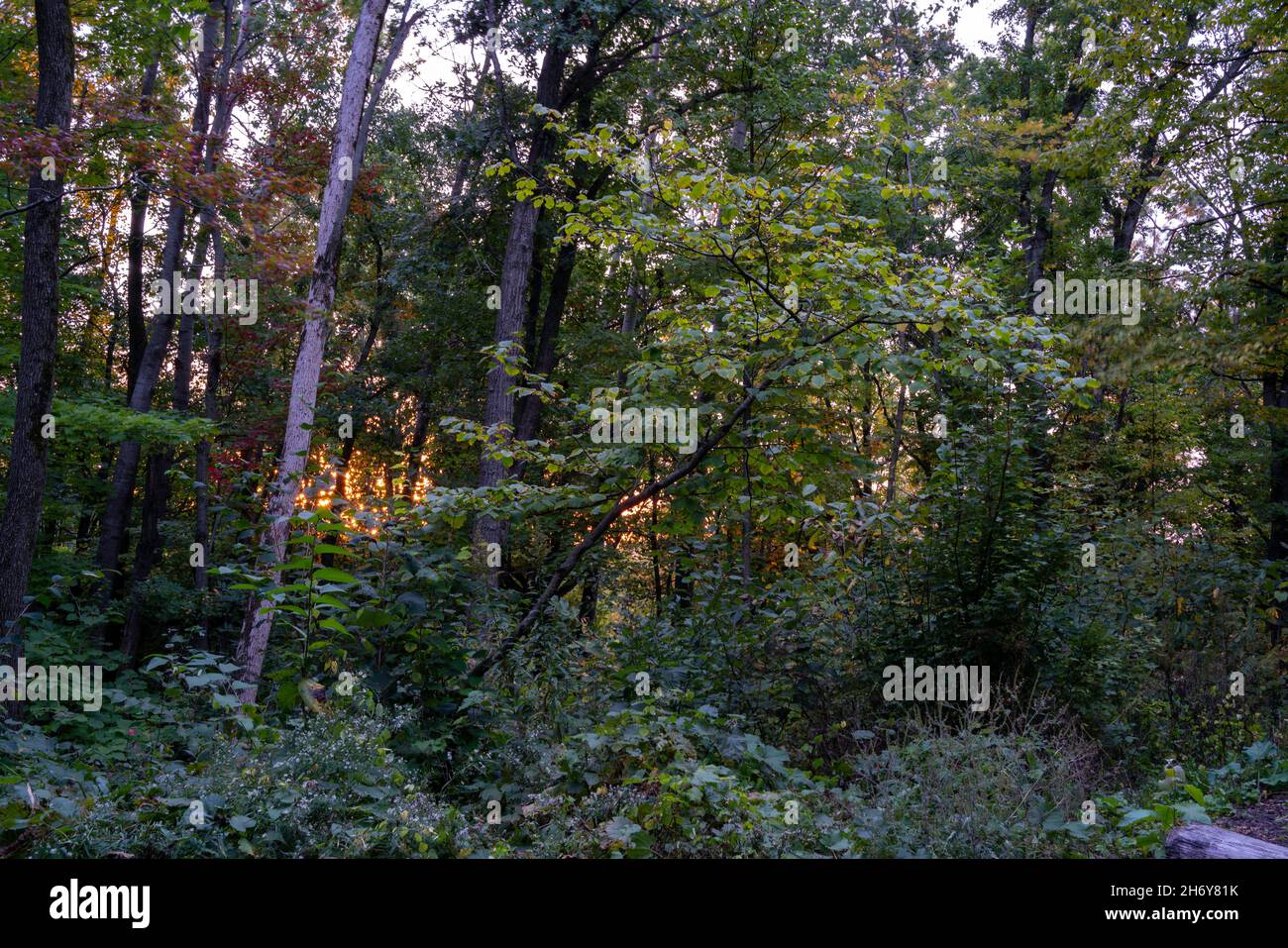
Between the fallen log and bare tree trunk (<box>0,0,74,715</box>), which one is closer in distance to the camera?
the fallen log

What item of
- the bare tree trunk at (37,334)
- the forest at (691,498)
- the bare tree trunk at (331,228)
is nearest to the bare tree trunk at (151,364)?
the forest at (691,498)

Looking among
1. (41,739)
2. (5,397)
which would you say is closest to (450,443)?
(5,397)

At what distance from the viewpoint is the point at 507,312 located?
42.8 ft

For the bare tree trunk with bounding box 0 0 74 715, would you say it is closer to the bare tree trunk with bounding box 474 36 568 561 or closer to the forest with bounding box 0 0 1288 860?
A: the forest with bounding box 0 0 1288 860

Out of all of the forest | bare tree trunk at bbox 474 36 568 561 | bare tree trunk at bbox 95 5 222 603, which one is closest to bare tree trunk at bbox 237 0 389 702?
the forest

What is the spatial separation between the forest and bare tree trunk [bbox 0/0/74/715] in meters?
0.04

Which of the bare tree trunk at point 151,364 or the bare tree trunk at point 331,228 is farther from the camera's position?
the bare tree trunk at point 151,364

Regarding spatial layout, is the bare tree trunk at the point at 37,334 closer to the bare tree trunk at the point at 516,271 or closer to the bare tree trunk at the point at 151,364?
the bare tree trunk at the point at 516,271

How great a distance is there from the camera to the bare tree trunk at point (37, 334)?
7605mm

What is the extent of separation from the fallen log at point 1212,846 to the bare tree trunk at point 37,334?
9.11 m

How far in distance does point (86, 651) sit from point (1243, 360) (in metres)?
14.8

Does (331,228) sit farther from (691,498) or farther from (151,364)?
(691,498)

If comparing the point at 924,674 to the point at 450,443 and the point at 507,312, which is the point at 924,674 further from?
the point at 450,443

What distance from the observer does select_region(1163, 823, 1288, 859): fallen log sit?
3.57m
